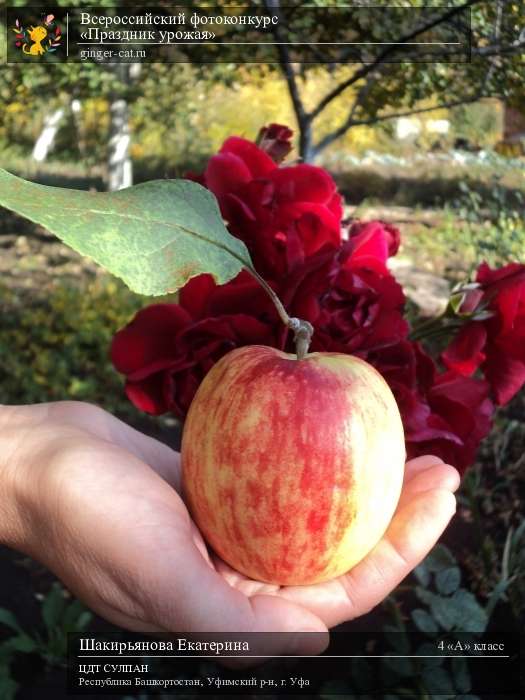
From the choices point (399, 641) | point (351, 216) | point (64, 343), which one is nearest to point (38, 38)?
point (64, 343)

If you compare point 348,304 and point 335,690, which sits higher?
point 348,304

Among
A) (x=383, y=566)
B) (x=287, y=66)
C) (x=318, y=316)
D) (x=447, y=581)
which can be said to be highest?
(x=287, y=66)

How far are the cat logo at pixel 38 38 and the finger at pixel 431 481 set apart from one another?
1172mm

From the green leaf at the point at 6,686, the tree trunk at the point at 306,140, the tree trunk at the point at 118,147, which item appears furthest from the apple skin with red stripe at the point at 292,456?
the tree trunk at the point at 118,147

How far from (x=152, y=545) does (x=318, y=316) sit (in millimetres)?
218

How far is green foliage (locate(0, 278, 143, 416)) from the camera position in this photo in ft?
5.72

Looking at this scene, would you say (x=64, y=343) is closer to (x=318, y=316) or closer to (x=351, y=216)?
(x=351, y=216)

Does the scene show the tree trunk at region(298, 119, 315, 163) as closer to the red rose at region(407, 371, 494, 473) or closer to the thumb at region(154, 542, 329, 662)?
the red rose at region(407, 371, 494, 473)

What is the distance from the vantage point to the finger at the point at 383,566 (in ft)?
2.14

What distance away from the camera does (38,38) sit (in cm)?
149

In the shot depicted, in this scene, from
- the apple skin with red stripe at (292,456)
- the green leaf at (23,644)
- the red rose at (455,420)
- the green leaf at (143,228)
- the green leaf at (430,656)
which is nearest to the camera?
the green leaf at (143,228)

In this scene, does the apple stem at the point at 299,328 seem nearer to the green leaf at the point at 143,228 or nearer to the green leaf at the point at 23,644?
the green leaf at the point at 143,228

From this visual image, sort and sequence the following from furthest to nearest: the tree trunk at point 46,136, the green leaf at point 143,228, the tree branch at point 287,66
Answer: the tree trunk at point 46,136 < the tree branch at point 287,66 < the green leaf at point 143,228

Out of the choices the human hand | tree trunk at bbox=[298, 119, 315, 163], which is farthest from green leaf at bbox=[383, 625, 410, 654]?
tree trunk at bbox=[298, 119, 315, 163]
